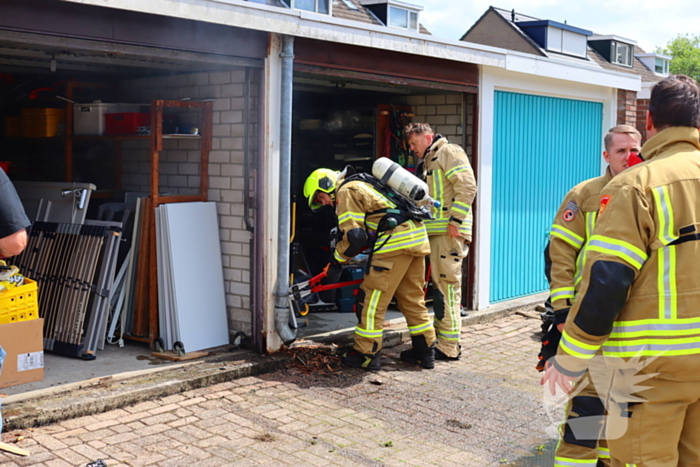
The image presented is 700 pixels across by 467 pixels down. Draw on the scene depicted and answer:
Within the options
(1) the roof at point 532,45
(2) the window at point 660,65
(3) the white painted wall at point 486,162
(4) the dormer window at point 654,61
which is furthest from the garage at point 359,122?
(2) the window at point 660,65

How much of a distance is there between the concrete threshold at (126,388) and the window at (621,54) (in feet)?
55.8

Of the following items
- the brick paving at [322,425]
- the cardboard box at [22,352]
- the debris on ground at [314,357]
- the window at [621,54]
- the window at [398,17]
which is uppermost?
the window at [621,54]

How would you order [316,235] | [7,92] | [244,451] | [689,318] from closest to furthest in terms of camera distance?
[689,318]
[244,451]
[7,92]
[316,235]

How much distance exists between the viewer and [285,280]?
21.9 ft

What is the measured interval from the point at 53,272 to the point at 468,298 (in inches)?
183

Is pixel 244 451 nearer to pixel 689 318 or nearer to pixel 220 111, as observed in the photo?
pixel 689 318

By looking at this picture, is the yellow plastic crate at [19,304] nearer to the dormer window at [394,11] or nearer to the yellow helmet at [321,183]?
the yellow helmet at [321,183]

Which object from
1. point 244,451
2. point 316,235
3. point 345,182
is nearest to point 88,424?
point 244,451

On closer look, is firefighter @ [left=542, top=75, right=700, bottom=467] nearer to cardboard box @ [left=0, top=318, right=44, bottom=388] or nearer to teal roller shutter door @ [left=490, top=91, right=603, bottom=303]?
cardboard box @ [left=0, top=318, right=44, bottom=388]

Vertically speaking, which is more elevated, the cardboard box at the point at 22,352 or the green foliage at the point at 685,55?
the green foliage at the point at 685,55

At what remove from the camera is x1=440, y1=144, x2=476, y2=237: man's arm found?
724cm

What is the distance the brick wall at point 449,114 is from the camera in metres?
8.97

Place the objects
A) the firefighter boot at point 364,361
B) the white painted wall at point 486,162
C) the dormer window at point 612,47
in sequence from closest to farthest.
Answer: the firefighter boot at point 364,361
the white painted wall at point 486,162
the dormer window at point 612,47

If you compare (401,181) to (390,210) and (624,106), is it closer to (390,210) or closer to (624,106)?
(390,210)
